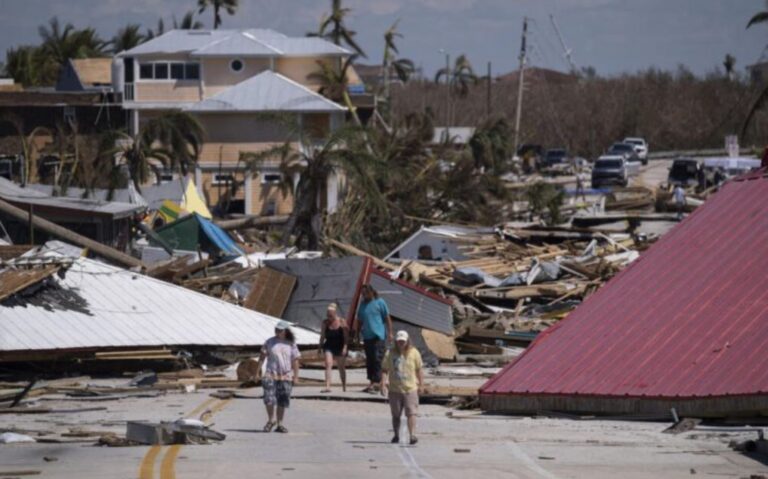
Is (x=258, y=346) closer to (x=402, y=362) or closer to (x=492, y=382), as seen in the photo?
(x=492, y=382)

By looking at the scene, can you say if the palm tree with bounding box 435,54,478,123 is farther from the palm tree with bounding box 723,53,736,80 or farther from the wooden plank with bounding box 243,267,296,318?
the wooden plank with bounding box 243,267,296,318

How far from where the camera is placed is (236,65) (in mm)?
74500

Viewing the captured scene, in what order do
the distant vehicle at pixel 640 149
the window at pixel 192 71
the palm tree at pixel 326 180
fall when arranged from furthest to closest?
the distant vehicle at pixel 640 149 → the window at pixel 192 71 → the palm tree at pixel 326 180

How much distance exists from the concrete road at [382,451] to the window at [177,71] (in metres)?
54.5

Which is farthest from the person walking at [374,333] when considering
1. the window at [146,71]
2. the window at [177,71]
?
the window at [177,71]

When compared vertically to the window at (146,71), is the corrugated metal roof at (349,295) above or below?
below

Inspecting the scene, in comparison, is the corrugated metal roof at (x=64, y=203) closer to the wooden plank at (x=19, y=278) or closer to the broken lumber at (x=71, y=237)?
the broken lumber at (x=71, y=237)

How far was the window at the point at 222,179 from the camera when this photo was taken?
6825cm

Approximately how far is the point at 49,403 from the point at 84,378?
354 centimetres

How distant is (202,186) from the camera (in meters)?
68.2

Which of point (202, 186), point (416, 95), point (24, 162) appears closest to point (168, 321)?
point (24, 162)

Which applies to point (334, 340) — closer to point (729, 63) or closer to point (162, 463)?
point (162, 463)

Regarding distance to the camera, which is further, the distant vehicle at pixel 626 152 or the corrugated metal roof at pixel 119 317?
the distant vehicle at pixel 626 152

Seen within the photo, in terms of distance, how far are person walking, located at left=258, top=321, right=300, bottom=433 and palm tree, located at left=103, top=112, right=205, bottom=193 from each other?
3824cm
